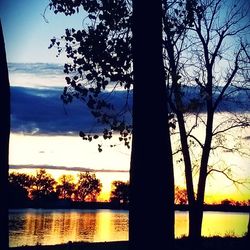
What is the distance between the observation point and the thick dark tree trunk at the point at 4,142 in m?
7.69

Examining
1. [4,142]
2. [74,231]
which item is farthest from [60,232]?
[4,142]

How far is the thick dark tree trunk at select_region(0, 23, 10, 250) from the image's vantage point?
25.2 ft

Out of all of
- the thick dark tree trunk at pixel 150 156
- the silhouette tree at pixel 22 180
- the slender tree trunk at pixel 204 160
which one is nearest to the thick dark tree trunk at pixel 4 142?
the thick dark tree trunk at pixel 150 156

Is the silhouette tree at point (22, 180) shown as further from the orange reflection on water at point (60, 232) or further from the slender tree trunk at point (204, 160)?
the slender tree trunk at point (204, 160)

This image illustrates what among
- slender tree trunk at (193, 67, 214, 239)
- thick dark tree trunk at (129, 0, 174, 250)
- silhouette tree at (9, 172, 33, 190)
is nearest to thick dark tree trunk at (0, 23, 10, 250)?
thick dark tree trunk at (129, 0, 174, 250)

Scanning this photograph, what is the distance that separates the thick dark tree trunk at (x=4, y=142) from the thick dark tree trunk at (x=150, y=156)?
2.22 metres

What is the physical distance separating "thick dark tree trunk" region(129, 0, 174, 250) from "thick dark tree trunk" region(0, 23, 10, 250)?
7.29 ft

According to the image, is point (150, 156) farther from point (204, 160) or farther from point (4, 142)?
point (204, 160)

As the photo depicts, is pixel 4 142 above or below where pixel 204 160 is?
below

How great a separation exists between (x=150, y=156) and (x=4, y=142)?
2575 mm

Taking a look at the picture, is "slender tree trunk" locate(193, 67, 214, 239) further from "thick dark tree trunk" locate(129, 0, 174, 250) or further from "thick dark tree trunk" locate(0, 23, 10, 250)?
"thick dark tree trunk" locate(0, 23, 10, 250)

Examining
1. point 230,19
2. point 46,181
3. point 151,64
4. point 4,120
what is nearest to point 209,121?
point 230,19

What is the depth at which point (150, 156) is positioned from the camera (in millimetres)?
7953

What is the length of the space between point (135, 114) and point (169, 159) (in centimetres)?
104
